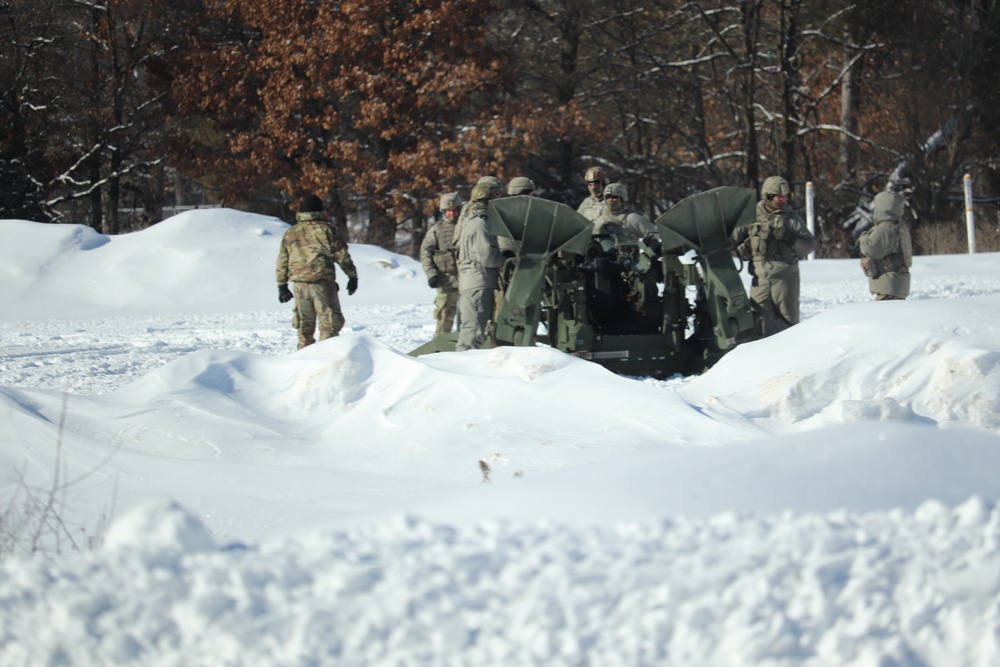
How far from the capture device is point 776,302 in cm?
1098

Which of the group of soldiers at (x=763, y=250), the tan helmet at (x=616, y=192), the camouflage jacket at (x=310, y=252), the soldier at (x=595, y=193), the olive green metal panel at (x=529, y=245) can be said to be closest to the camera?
the olive green metal panel at (x=529, y=245)

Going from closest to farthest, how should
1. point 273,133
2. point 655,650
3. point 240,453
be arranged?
point 655,650
point 240,453
point 273,133

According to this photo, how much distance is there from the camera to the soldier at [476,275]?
35.3 feet

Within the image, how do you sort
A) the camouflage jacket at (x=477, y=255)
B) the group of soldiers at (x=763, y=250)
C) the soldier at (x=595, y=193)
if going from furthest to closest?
the soldier at (x=595, y=193), the group of soldiers at (x=763, y=250), the camouflage jacket at (x=477, y=255)

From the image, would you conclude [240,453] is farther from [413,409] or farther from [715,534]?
[715,534]

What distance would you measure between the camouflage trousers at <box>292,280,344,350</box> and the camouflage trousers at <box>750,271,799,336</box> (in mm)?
3668

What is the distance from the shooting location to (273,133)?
2755 cm

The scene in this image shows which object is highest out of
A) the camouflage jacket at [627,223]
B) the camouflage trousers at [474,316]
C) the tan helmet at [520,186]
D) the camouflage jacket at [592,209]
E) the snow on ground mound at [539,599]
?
the tan helmet at [520,186]

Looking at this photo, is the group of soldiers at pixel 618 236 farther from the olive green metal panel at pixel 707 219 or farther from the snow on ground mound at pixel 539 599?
the snow on ground mound at pixel 539 599

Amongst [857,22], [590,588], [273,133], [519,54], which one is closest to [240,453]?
[590,588]

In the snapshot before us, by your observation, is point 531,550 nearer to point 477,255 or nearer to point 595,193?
point 477,255

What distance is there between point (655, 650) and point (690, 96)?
30305mm

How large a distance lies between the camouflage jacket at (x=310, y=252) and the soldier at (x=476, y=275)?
1.05 metres

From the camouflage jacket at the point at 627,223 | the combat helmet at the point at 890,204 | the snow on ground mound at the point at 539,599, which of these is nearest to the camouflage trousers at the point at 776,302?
the combat helmet at the point at 890,204
